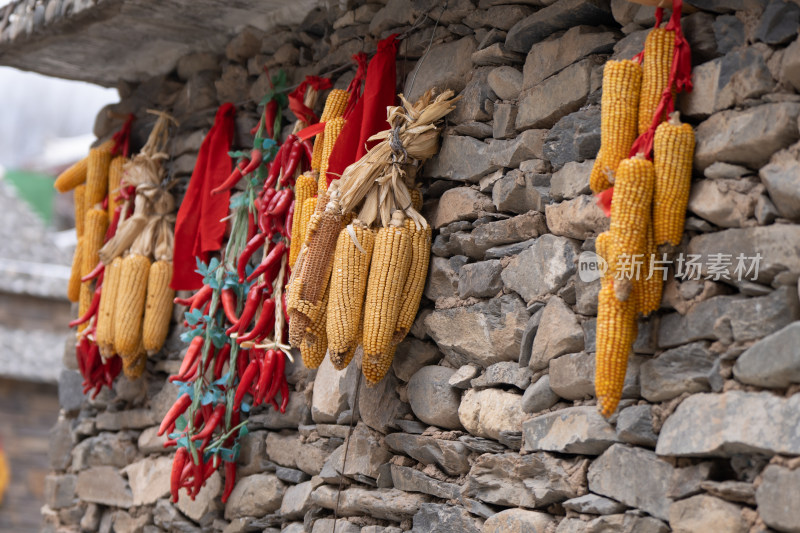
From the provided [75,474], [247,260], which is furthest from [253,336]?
[75,474]

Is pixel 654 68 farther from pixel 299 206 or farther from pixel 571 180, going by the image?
pixel 299 206

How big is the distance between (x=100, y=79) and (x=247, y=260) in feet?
6.28

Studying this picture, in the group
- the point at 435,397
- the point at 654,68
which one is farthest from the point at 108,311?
the point at 654,68

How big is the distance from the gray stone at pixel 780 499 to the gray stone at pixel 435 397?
1117mm

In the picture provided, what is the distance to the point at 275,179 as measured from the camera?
3.98 metres

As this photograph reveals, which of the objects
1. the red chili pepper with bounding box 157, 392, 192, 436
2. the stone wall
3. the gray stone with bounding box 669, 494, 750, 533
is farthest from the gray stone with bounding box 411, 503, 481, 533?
the red chili pepper with bounding box 157, 392, 192, 436

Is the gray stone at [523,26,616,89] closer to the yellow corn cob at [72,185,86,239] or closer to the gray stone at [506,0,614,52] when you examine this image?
the gray stone at [506,0,614,52]

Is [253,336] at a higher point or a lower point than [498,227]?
lower

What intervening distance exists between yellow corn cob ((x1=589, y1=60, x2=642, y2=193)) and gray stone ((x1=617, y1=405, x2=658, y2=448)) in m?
0.59

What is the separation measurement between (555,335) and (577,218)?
13.0 inches

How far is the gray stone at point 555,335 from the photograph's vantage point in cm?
261

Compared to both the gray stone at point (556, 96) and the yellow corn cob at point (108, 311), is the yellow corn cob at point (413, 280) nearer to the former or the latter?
the gray stone at point (556, 96)

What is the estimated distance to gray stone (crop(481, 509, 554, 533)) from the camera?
259cm

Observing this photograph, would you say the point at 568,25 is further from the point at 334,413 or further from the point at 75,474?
the point at 75,474
